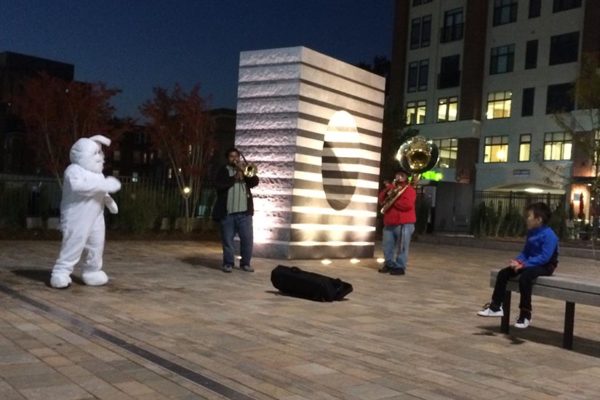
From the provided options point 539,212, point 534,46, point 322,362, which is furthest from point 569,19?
point 322,362

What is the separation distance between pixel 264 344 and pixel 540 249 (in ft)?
9.70

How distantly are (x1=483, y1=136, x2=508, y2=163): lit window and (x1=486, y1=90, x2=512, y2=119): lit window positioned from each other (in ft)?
4.80

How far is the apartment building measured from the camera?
41.3m

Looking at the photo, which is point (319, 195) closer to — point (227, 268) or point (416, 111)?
point (227, 268)

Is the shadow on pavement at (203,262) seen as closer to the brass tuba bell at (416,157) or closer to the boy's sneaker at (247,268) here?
the boy's sneaker at (247,268)

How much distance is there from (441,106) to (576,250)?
27725 mm

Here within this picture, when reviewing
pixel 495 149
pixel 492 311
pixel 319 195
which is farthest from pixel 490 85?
pixel 492 311

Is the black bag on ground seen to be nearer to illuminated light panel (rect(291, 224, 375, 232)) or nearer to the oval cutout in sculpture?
illuminated light panel (rect(291, 224, 375, 232))

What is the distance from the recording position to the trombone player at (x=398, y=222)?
1229cm

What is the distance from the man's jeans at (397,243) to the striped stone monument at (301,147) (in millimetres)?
1809

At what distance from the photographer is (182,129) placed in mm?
32750

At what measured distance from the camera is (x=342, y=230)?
14609mm

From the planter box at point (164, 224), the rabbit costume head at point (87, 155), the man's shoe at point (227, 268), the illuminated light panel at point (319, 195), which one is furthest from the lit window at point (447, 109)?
the rabbit costume head at point (87, 155)

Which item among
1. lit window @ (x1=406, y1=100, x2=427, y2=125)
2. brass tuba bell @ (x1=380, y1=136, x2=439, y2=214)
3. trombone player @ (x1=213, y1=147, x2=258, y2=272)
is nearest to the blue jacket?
trombone player @ (x1=213, y1=147, x2=258, y2=272)
